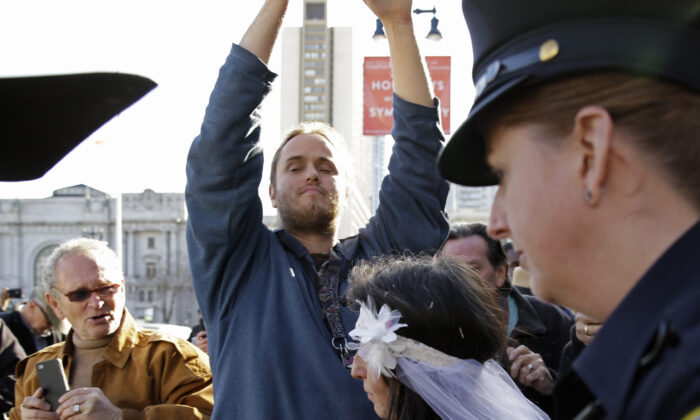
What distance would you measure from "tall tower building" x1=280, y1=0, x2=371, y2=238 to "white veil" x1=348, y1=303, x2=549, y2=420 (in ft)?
158

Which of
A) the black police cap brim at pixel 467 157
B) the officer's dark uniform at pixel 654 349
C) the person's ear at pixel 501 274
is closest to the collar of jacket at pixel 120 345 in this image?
the person's ear at pixel 501 274

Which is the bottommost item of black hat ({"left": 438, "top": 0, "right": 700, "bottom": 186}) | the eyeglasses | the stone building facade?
the stone building facade

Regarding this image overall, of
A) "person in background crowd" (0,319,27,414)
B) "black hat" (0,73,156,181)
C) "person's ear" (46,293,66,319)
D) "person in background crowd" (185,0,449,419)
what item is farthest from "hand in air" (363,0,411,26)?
"person in background crowd" (0,319,27,414)

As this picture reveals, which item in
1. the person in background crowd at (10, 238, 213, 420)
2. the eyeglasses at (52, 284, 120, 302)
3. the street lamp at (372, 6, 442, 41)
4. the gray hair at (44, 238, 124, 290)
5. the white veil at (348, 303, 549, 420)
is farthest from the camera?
the street lamp at (372, 6, 442, 41)

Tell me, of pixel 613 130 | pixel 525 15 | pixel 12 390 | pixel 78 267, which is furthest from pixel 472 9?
pixel 12 390

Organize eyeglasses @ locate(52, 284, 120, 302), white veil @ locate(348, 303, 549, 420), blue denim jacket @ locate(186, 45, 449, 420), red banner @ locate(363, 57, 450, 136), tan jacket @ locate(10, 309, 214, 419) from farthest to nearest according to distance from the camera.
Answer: red banner @ locate(363, 57, 450, 136) → eyeglasses @ locate(52, 284, 120, 302) → tan jacket @ locate(10, 309, 214, 419) → blue denim jacket @ locate(186, 45, 449, 420) → white veil @ locate(348, 303, 549, 420)

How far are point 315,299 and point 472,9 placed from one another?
153 centimetres

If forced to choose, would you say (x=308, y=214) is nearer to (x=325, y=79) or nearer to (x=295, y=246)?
(x=295, y=246)

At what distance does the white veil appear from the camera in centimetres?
204

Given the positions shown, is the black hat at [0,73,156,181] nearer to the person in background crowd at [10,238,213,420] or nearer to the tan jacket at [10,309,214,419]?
the person in background crowd at [10,238,213,420]

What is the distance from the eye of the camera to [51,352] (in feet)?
12.1

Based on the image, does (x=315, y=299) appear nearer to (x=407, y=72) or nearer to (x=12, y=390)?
(x=407, y=72)

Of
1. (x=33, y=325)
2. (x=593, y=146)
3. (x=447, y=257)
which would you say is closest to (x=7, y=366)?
(x=33, y=325)

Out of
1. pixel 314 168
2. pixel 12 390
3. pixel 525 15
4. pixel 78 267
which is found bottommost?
pixel 12 390
